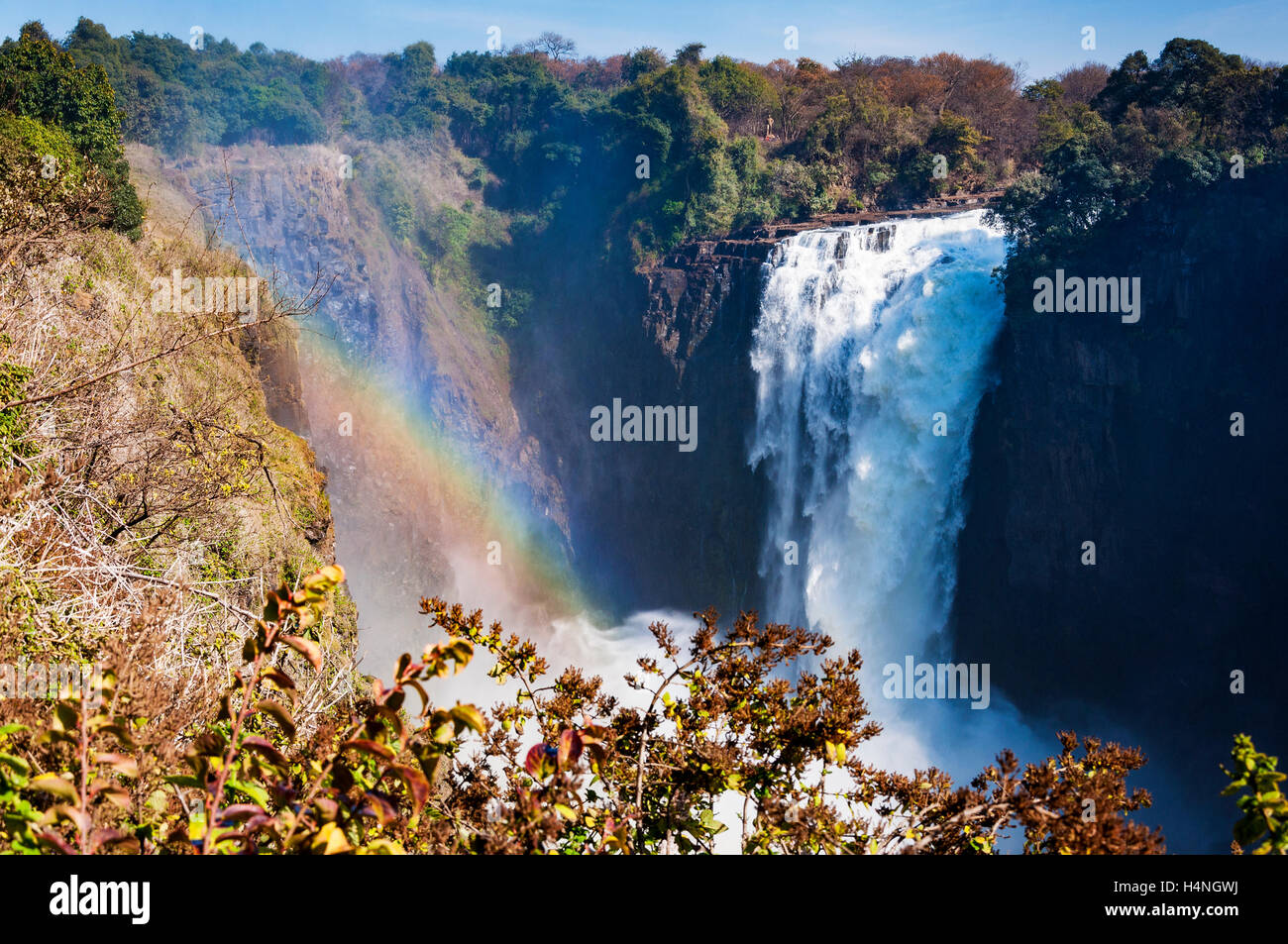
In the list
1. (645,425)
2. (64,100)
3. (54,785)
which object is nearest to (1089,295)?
(645,425)

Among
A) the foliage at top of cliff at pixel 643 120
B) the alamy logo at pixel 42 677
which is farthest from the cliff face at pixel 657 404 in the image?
the alamy logo at pixel 42 677

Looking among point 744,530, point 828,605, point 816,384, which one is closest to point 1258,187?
point 816,384

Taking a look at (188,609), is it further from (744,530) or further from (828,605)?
(744,530)

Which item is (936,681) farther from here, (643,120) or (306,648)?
(643,120)

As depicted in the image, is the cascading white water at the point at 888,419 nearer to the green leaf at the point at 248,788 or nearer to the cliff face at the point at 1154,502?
the cliff face at the point at 1154,502
